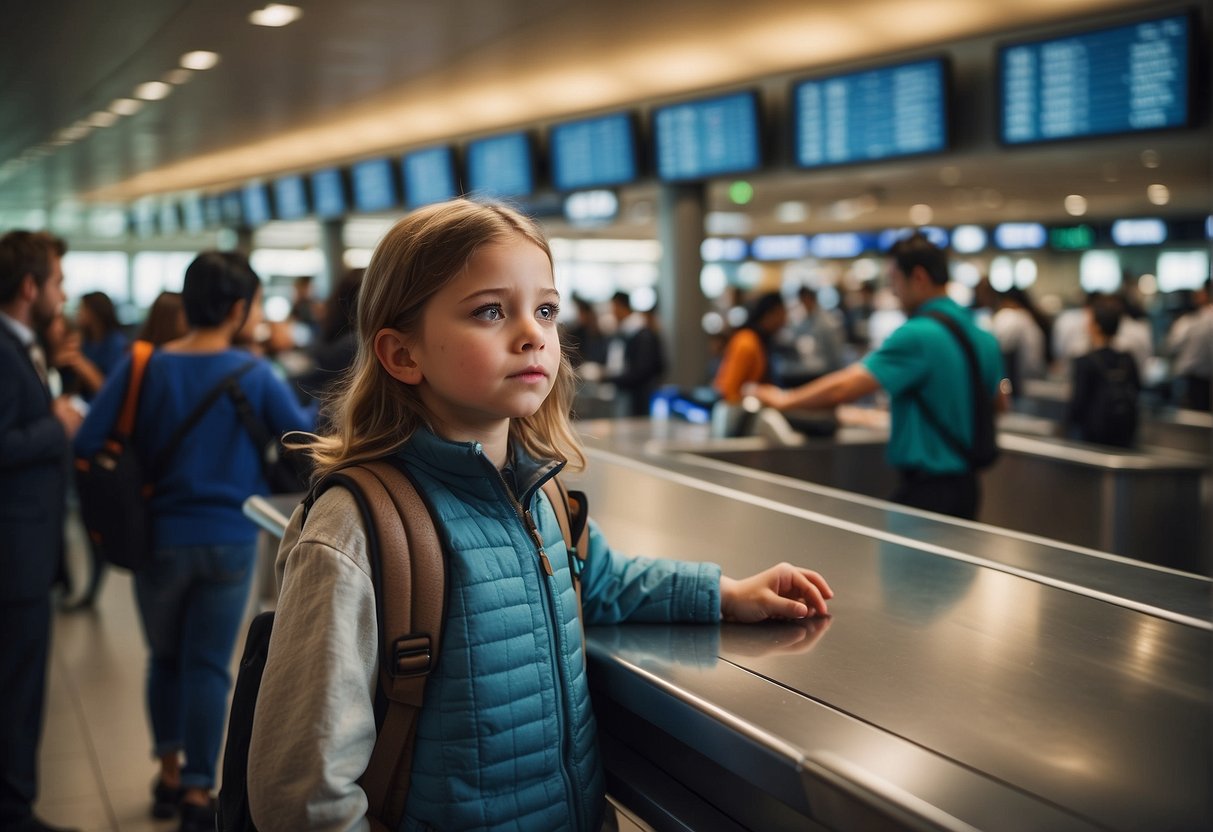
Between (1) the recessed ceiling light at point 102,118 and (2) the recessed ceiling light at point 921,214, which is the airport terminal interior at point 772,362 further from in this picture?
(2) the recessed ceiling light at point 921,214

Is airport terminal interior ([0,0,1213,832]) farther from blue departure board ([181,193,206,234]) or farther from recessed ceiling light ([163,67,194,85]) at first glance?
blue departure board ([181,193,206,234])

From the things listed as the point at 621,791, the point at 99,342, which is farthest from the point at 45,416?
the point at 99,342

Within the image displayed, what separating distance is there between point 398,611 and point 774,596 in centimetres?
55

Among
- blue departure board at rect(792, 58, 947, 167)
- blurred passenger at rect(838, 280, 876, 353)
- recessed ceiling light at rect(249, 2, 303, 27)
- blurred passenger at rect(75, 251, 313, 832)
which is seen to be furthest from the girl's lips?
blurred passenger at rect(838, 280, 876, 353)

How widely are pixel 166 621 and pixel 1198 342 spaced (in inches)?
291

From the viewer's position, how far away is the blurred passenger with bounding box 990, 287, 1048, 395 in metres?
8.35

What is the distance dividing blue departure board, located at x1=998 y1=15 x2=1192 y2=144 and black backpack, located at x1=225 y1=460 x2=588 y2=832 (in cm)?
434

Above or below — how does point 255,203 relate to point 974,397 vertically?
above

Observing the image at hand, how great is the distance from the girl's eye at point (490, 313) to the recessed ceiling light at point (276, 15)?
3706 mm

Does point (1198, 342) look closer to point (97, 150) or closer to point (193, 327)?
point (193, 327)

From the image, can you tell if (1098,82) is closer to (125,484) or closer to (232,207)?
(125,484)

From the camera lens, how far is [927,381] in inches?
131

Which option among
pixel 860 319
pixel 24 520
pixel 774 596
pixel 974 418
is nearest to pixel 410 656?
pixel 774 596

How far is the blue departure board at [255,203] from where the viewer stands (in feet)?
38.9
